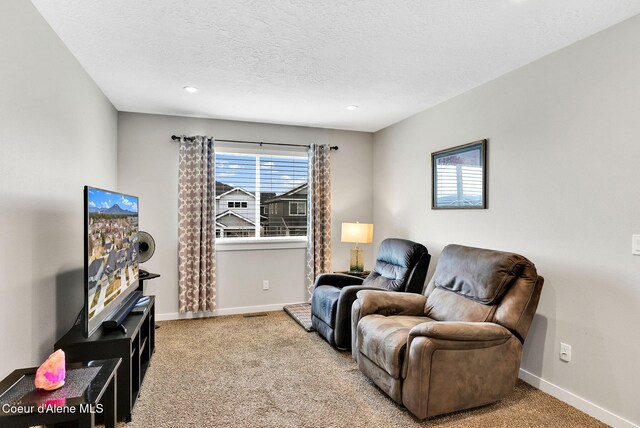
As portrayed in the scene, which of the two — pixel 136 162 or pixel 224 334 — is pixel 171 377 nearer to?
pixel 224 334

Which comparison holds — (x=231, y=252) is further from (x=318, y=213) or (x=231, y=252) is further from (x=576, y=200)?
(x=576, y=200)

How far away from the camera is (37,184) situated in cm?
206

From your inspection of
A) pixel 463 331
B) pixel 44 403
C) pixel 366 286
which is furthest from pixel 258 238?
pixel 44 403

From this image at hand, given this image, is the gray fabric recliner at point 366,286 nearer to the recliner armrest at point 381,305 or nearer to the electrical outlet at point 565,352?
the recliner armrest at point 381,305

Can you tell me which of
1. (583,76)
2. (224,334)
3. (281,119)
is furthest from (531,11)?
(224,334)

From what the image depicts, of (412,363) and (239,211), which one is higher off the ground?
(239,211)

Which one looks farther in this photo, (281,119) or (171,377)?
(281,119)

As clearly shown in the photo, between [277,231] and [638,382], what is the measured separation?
3.77 metres

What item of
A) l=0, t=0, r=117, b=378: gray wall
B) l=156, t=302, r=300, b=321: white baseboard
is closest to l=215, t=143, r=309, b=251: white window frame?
l=156, t=302, r=300, b=321: white baseboard

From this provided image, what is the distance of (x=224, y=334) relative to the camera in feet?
12.4

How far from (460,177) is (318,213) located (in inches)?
75.7

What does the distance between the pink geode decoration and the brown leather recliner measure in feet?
5.82

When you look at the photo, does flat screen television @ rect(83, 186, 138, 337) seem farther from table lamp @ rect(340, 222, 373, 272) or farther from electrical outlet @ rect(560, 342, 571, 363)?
electrical outlet @ rect(560, 342, 571, 363)

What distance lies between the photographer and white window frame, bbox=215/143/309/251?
4523 mm
